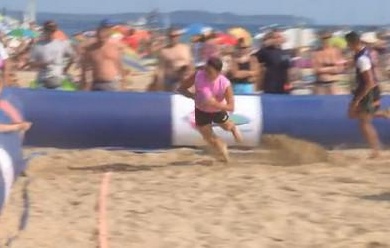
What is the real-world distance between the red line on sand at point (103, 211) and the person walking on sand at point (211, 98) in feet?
3.23

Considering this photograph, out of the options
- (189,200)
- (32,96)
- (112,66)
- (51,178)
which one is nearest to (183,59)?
(112,66)

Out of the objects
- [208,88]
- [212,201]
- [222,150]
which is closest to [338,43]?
[222,150]

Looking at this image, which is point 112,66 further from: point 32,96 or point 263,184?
point 263,184

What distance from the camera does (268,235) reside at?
18.9 feet

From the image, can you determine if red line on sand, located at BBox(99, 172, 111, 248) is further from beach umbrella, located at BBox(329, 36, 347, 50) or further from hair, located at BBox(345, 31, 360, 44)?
beach umbrella, located at BBox(329, 36, 347, 50)

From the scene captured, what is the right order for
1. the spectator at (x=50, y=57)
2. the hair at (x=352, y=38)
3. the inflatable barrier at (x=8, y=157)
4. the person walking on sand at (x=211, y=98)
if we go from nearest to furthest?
the inflatable barrier at (x=8, y=157)
the person walking on sand at (x=211, y=98)
the hair at (x=352, y=38)
the spectator at (x=50, y=57)

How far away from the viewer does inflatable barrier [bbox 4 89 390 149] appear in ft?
30.6

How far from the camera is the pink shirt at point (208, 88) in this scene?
26.9ft

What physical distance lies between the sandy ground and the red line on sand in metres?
0.04

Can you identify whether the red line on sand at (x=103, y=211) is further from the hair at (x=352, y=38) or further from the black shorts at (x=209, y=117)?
the hair at (x=352, y=38)

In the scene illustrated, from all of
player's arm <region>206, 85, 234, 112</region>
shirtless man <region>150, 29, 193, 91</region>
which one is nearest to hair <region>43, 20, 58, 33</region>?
shirtless man <region>150, 29, 193, 91</region>

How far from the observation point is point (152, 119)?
9422 mm

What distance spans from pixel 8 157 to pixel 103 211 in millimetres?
829

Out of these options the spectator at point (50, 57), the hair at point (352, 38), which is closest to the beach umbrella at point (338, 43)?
the spectator at point (50, 57)
